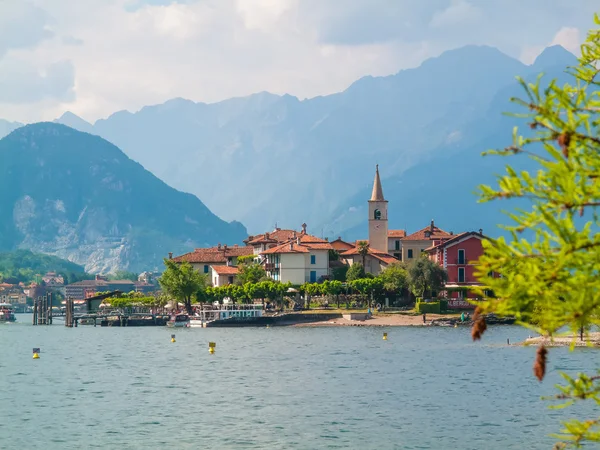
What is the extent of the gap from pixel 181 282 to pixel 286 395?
97.5 meters

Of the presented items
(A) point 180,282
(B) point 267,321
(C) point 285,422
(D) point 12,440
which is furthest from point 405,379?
(A) point 180,282

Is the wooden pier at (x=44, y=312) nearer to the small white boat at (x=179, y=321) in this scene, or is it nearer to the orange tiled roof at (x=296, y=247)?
the small white boat at (x=179, y=321)

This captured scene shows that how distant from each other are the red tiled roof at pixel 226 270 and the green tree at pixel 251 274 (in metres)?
3.00

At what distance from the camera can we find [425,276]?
13850 centimetres

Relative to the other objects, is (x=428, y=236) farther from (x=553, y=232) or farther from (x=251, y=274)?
(x=553, y=232)

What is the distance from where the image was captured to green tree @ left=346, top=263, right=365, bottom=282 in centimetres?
15300

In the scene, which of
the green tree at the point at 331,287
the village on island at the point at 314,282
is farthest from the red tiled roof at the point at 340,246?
the green tree at the point at 331,287

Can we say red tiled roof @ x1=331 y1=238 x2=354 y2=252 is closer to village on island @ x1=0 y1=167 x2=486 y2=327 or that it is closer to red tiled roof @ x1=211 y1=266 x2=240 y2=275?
village on island @ x1=0 y1=167 x2=486 y2=327

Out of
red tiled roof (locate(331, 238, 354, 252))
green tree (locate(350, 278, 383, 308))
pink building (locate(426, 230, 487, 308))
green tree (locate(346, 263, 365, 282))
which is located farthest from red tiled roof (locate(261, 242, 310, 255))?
pink building (locate(426, 230, 487, 308))

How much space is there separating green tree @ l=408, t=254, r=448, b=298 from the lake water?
34.7 metres

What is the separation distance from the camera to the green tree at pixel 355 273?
153000 millimetres

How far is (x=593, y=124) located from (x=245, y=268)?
5933 inches

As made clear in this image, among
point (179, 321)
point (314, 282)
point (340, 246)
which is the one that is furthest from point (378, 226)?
point (179, 321)

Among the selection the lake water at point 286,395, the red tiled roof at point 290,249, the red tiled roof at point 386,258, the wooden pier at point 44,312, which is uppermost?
the red tiled roof at point 290,249
